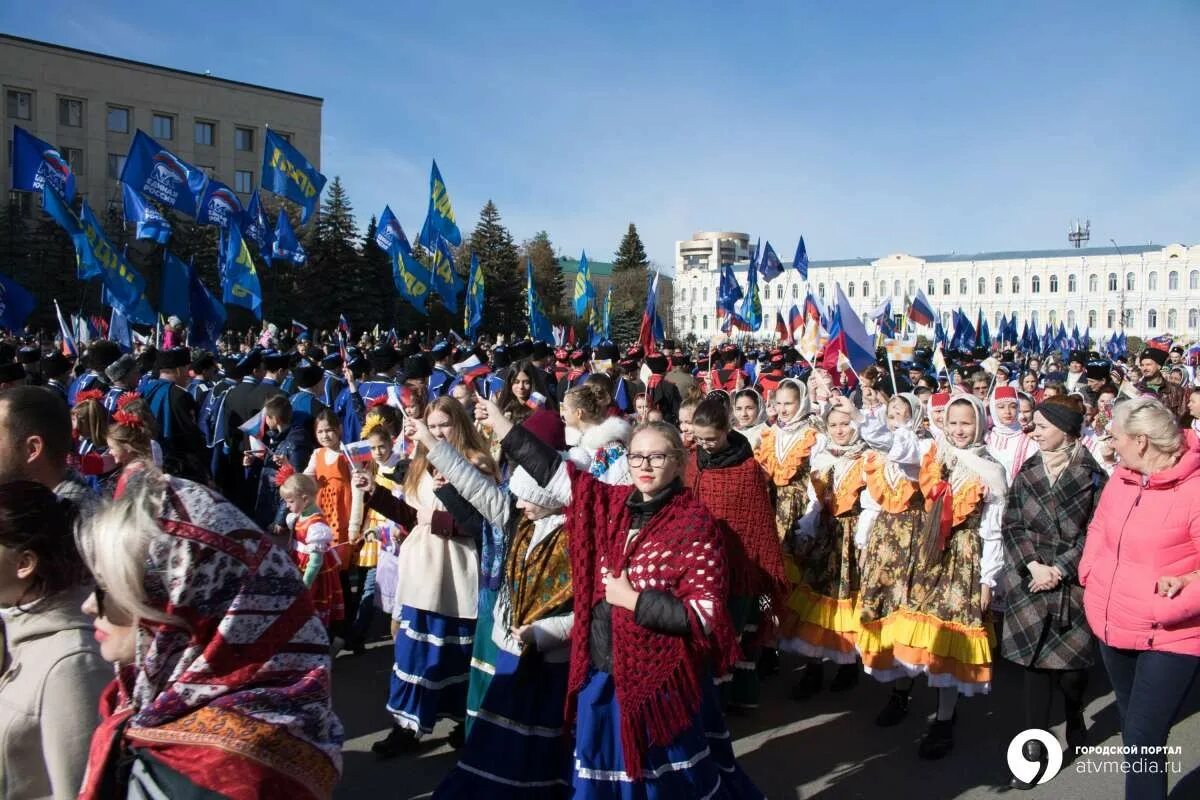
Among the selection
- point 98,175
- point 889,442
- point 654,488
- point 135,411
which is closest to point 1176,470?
point 889,442

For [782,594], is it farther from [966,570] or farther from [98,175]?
[98,175]

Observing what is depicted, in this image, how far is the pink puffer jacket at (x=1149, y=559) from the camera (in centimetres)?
358

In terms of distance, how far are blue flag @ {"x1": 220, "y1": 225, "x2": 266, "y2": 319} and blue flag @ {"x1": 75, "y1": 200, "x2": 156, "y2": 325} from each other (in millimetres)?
1420

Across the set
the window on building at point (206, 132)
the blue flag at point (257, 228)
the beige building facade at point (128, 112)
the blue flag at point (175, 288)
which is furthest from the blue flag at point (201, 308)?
the window on building at point (206, 132)

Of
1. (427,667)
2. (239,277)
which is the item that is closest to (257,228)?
(239,277)

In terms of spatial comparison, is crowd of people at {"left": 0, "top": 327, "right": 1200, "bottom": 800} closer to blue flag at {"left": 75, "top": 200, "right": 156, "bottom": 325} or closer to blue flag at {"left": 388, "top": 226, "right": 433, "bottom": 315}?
blue flag at {"left": 75, "top": 200, "right": 156, "bottom": 325}

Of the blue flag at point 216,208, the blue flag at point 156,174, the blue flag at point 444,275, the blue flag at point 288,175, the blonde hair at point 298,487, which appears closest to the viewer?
the blonde hair at point 298,487

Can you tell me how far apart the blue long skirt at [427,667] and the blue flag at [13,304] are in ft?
24.9

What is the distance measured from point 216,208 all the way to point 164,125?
5090cm

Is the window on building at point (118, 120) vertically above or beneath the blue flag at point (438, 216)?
above

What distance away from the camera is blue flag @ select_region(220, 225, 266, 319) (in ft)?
41.8

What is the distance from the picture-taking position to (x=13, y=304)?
9.79 m

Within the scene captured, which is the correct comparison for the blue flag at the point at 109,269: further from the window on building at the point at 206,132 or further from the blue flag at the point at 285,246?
the window on building at the point at 206,132

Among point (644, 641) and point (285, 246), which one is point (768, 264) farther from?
point (644, 641)
